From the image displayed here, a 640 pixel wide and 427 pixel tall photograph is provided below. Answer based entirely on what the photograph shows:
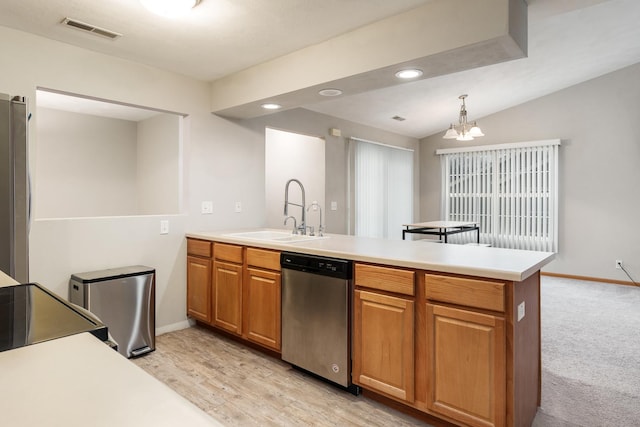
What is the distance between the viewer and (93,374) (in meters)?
0.64

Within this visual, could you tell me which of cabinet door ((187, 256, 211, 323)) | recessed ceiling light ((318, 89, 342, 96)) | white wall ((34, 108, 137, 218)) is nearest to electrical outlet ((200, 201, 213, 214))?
cabinet door ((187, 256, 211, 323))

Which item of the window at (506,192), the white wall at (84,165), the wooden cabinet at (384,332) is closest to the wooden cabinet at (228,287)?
the wooden cabinet at (384,332)

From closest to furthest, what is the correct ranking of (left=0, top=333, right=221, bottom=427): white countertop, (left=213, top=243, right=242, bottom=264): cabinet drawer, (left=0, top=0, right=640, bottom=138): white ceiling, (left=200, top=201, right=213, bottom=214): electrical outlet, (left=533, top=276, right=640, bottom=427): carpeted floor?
(left=0, top=333, right=221, bottom=427): white countertop → (left=533, top=276, right=640, bottom=427): carpeted floor → (left=0, top=0, right=640, bottom=138): white ceiling → (left=213, top=243, right=242, bottom=264): cabinet drawer → (left=200, top=201, right=213, bottom=214): electrical outlet

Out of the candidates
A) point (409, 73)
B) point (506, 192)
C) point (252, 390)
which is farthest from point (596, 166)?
point (252, 390)

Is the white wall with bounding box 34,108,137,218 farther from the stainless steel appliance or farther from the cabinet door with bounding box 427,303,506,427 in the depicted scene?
the cabinet door with bounding box 427,303,506,427

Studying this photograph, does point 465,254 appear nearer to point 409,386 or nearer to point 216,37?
Answer: point 409,386

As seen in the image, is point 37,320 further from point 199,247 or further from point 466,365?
point 199,247

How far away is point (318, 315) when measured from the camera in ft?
7.86

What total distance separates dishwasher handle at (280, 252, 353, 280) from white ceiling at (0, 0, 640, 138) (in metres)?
1.51

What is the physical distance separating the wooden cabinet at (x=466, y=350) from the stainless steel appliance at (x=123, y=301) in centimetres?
216

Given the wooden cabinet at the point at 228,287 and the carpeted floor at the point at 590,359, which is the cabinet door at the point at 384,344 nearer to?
the carpeted floor at the point at 590,359

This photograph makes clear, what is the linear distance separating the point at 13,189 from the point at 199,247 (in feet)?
5.26

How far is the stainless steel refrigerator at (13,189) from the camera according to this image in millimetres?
1880

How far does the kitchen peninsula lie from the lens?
66.7 inches
